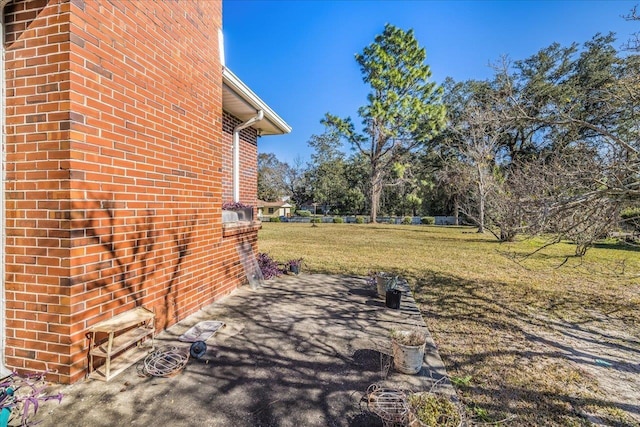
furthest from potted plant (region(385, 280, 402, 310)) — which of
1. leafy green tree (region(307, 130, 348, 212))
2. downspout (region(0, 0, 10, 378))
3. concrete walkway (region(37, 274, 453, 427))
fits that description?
leafy green tree (region(307, 130, 348, 212))

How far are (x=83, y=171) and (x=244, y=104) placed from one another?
3694 mm

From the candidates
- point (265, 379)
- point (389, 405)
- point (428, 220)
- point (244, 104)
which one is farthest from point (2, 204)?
point (428, 220)

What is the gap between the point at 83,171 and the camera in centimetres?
227

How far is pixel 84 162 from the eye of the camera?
2271mm

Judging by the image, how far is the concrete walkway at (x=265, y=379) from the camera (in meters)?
1.98

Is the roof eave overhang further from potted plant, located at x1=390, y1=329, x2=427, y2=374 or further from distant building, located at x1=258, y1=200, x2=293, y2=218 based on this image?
distant building, located at x1=258, y1=200, x2=293, y2=218

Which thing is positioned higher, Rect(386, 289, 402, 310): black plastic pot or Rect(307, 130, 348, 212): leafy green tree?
Rect(307, 130, 348, 212): leafy green tree

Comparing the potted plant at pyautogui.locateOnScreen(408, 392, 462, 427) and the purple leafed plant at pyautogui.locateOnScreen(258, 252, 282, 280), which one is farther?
the purple leafed plant at pyautogui.locateOnScreen(258, 252, 282, 280)

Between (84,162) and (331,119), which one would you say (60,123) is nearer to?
(84,162)

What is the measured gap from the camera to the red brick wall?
219 cm

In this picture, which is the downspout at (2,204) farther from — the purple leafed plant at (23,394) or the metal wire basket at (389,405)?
the metal wire basket at (389,405)

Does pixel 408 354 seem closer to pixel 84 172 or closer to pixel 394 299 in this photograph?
pixel 394 299

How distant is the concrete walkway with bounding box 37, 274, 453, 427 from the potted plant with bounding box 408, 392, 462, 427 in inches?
13.9

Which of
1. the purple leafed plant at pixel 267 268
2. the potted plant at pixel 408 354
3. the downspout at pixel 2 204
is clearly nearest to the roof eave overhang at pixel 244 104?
the downspout at pixel 2 204
